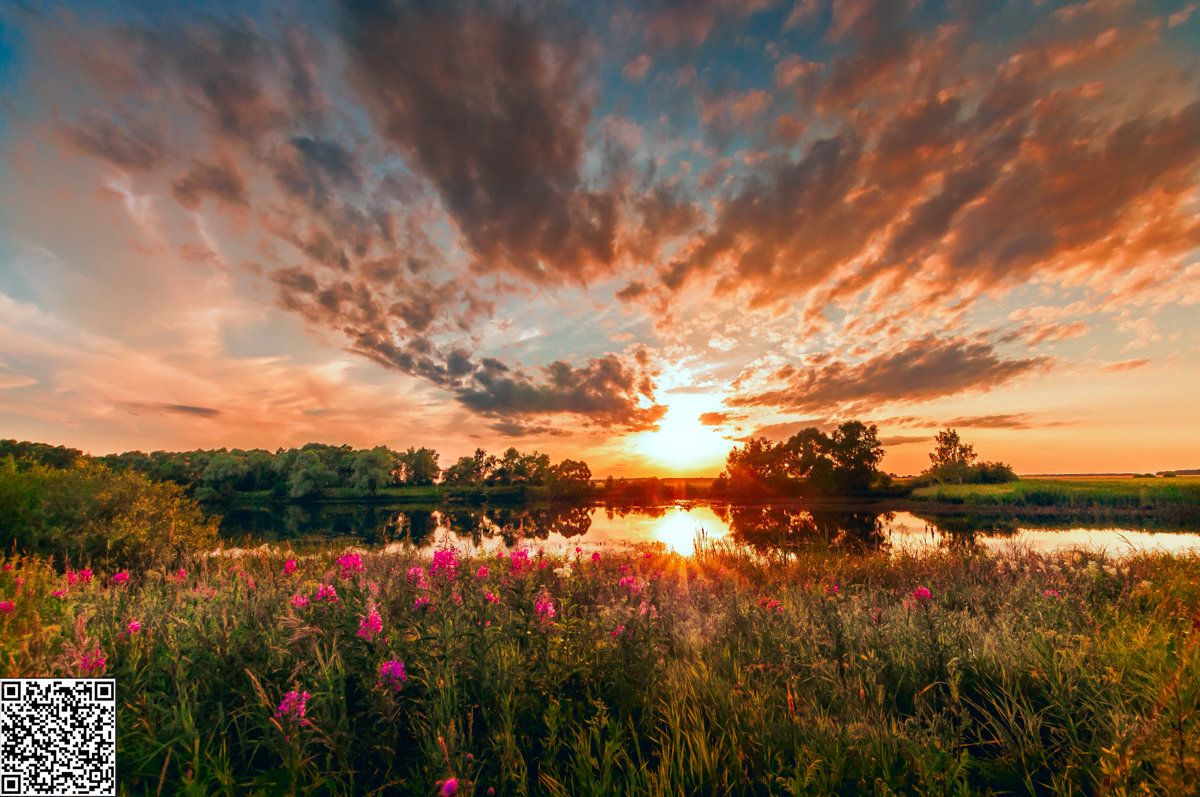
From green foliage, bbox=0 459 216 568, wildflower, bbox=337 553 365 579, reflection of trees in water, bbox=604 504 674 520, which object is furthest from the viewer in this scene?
reflection of trees in water, bbox=604 504 674 520

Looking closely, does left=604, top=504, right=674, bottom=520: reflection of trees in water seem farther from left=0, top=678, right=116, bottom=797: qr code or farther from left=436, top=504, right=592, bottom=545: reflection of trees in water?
left=0, top=678, right=116, bottom=797: qr code

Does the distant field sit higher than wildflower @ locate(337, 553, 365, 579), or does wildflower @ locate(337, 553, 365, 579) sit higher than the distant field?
wildflower @ locate(337, 553, 365, 579)

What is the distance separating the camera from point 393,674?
299cm

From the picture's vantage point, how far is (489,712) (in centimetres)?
315

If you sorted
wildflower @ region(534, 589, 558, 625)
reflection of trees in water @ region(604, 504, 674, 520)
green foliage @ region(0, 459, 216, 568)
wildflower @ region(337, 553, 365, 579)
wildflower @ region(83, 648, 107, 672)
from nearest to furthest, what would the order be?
1. wildflower @ region(83, 648, 107, 672)
2. wildflower @ region(534, 589, 558, 625)
3. wildflower @ region(337, 553, 365, 579)
4. green foliage @ region(0, 459, 216, 568)
5. reflection of trees in water @ region(604, 504, 674, 520)

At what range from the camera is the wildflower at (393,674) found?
2949mm

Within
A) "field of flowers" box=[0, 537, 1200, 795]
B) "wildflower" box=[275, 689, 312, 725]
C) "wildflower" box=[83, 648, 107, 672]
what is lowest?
"field of flowers" box=[0, 537, 1200, 795]

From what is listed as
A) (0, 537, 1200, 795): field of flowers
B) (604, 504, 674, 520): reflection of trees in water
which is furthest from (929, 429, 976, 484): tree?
(0, 537, 1200, 795): field of flowers

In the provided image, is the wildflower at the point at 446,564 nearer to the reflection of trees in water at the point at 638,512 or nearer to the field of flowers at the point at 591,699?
the field of flowers at the point at 591,699

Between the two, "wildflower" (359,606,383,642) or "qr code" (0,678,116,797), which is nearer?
"qr code" (0,678,116,797)

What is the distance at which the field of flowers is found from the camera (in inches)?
102

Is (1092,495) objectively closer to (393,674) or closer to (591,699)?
(591,699)

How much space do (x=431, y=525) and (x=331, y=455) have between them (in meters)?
57.4

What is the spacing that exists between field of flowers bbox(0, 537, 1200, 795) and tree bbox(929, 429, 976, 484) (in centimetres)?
7441
